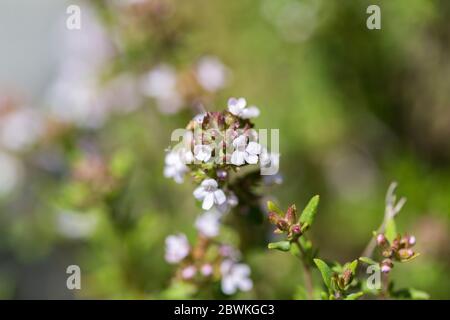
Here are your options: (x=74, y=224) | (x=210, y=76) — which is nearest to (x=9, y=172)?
(x=74, y=224)

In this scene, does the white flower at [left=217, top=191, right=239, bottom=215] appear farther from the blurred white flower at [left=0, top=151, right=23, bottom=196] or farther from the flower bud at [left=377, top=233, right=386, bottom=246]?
the blurred white flower at [left=0, top=151, right=23, bottom=196]

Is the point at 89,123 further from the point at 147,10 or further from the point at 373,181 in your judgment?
the point at 373,181

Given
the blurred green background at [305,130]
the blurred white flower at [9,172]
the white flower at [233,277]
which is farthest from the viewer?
the blurred white flower at [9,172]

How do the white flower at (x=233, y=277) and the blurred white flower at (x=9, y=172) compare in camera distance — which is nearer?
the white flower at (x=233, y=277)

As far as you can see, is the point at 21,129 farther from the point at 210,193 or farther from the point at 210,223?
the point at 210,193

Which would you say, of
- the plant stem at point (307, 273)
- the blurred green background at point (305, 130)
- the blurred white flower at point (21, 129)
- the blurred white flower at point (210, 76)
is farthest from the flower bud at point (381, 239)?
the blurred white flower at point (21, 129)

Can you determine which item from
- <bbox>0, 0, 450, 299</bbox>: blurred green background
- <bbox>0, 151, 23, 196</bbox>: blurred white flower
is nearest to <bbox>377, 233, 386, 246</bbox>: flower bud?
<bbox>0, 0, 450, 299</bbox>: blurred green background

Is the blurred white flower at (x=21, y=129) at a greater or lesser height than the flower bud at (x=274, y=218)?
greater

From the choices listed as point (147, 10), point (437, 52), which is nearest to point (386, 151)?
point (437, 52)

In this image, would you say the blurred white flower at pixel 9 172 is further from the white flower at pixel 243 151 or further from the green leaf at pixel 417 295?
the green leaf at pixel 417 295
